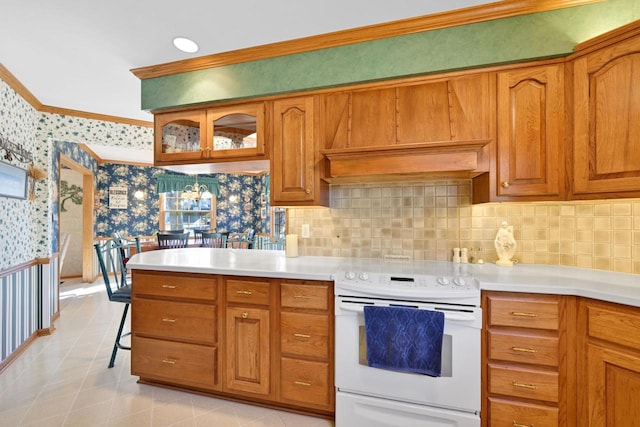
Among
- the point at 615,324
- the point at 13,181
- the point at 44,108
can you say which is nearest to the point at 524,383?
the point at 615,324

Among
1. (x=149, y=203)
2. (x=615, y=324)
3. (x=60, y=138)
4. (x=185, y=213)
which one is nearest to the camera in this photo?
(x=615, y=324)

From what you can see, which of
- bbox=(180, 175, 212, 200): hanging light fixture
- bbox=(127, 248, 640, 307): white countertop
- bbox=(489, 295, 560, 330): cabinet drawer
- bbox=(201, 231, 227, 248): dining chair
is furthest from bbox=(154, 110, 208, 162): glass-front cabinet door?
bbox=(180, 175, 212, 200): hanging light fixture

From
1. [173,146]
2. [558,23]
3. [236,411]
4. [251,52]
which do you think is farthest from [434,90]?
[236,411]

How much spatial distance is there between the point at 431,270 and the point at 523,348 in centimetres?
60

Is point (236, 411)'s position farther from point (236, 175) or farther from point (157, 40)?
point (236, 175)

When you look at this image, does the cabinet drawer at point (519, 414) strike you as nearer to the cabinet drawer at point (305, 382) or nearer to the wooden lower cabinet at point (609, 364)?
the wooden lower cabinet at point (609, 364)

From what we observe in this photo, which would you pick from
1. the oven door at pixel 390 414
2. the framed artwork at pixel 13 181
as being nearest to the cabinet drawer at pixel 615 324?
the oven door at pixel 390 414

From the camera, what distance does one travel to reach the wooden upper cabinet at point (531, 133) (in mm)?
1787

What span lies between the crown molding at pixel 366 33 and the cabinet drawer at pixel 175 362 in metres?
2.11

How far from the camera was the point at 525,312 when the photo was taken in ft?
5.09

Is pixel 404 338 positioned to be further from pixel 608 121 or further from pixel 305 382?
pixel 608 121

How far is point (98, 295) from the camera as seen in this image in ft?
15.7

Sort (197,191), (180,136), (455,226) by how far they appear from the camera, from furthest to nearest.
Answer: (197,191) → (180,136) → (455,226)

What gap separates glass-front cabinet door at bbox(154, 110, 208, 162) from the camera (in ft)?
8.07
